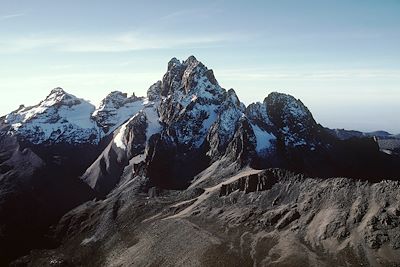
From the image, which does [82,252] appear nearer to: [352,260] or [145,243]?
[145,243]

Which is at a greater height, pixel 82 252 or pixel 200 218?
pixel 200 218

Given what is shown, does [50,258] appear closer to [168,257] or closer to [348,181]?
[168,257]

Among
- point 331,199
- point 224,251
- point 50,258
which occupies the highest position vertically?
Result: point 331,199

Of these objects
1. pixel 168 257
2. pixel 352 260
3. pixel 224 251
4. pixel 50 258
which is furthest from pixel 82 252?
pixel 352 260

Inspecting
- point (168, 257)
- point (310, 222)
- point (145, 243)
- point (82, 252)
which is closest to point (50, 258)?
point (82, 252)

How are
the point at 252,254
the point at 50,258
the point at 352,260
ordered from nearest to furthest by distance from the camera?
the point at 352,260 < the point at 252,254 < the point at 50,258

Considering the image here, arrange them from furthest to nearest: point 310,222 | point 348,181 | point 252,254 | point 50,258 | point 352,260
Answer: point 50,258, point 348,181, point 310,222, point 252,254, point 352,260

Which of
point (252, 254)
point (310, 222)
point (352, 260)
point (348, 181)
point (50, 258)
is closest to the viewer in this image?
Result: point (352, 260)

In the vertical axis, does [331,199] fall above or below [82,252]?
above

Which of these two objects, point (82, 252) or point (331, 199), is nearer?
point (331, 199)
